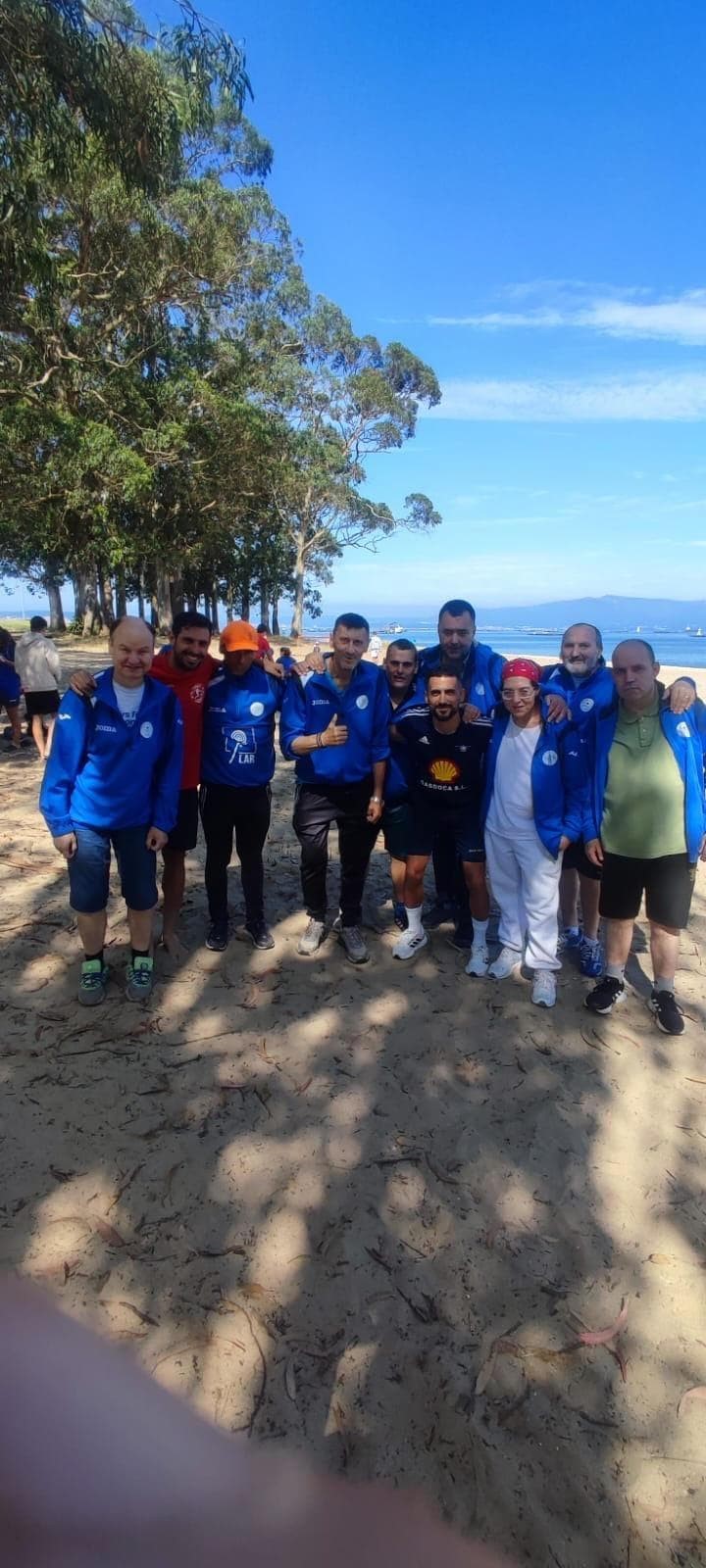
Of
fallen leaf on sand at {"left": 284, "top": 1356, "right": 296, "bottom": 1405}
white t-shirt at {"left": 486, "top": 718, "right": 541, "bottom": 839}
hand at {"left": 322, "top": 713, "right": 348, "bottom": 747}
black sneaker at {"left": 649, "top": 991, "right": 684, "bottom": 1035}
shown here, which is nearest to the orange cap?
hand at {"left": 322, "top": 713, "right": 348, "bottom": 747}

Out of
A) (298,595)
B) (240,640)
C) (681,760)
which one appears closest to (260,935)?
(240,640)

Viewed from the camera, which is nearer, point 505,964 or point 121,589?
point 505,964

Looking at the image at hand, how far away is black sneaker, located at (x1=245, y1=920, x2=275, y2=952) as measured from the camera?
4.59 metres

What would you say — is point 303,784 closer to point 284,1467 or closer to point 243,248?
point 284,1467

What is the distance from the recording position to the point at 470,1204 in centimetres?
279

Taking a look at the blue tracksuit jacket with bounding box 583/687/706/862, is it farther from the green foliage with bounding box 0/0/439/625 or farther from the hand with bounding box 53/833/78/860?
the green foliage with bounding box 0/0/439/625

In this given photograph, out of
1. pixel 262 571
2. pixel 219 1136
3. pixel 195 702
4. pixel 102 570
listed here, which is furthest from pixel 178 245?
pixel 262 571

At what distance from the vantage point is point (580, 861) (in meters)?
4.34

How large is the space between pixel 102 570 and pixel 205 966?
27.0 metres

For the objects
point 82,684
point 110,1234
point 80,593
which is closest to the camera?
point 110,1234

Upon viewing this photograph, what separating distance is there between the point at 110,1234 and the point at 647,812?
9.52 ft

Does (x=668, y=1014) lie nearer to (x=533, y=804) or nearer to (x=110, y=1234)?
(x=533, y=804)

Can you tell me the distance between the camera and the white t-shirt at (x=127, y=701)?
3.64m

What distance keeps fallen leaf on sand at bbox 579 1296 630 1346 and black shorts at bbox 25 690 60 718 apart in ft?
27.8
